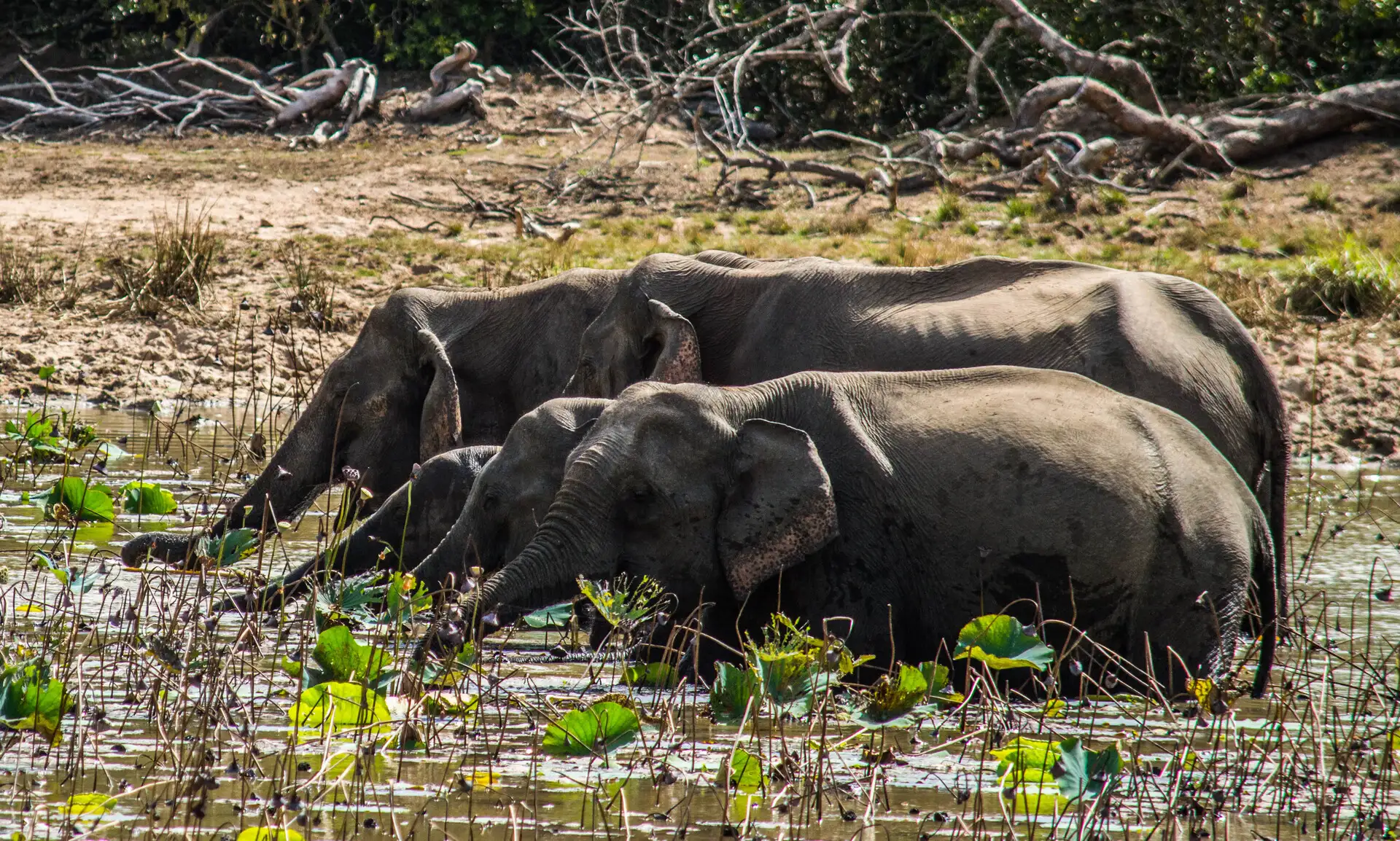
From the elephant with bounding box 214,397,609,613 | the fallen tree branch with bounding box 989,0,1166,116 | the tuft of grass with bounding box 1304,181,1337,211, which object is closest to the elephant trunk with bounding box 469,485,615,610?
the elephant with bounding box 214,397,609,613

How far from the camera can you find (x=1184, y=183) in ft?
56.4

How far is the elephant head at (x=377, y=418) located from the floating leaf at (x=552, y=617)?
2.73 m

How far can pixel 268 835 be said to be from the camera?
3.69 metres

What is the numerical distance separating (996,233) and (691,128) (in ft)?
23.3

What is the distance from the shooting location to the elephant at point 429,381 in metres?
8.56

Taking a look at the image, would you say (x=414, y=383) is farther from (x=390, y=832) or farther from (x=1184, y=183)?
(x=1184, y=183)

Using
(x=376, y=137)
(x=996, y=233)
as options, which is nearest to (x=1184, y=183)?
(x=996, y=233)

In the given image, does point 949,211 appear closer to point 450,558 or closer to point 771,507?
point 450,558

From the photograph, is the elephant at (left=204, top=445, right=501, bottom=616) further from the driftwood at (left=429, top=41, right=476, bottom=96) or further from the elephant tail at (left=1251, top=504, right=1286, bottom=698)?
the driftwood at (left=429, top=41, right=476, bottom=96)

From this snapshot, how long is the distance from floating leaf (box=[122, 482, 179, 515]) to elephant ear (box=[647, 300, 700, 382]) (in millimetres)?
2234

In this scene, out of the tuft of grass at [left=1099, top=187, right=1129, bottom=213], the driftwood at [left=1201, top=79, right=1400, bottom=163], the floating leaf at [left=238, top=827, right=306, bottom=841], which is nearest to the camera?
the floating leaf at [left=238, top=827, right=306, bottom=841]

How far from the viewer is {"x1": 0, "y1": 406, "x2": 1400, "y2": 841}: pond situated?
412 cm

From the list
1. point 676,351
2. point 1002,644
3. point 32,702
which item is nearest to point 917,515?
point 1002,644

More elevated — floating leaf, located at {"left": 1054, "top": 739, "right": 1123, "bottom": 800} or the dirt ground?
floating leaf, located at {"left": 1054, "top": 739, "right": 1123, "bottom": 800}
